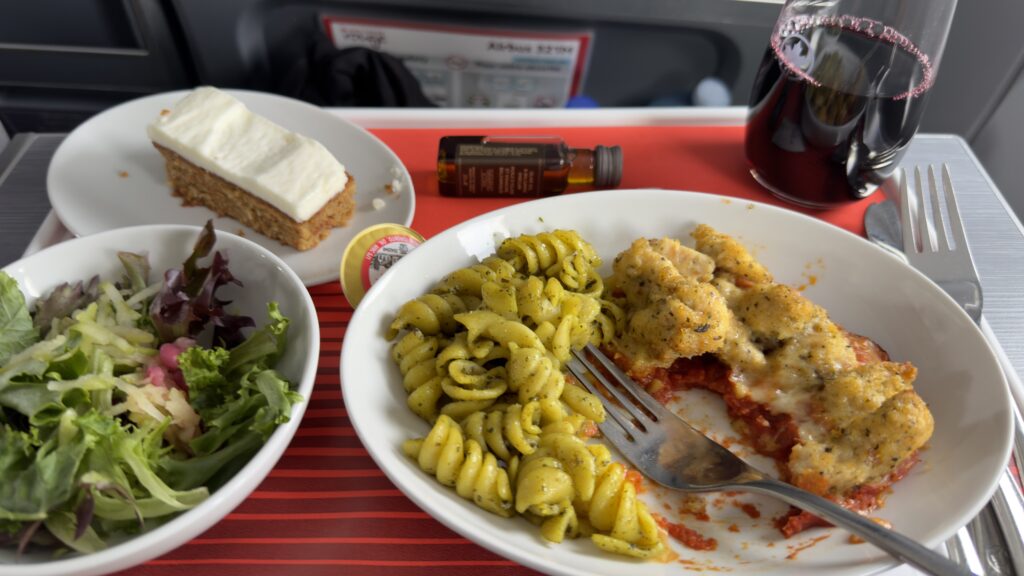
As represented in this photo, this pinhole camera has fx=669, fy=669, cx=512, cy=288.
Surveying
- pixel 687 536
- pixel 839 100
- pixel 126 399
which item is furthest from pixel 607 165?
pixel 126 399

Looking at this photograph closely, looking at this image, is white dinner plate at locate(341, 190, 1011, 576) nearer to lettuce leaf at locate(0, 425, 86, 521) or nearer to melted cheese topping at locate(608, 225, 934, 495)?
melted cheese topping at locate(608, 225, 934, 495)

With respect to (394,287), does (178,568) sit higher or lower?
lower

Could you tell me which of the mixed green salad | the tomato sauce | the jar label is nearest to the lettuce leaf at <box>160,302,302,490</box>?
the mixed green salad

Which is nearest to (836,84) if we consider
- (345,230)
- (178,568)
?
(345,230)

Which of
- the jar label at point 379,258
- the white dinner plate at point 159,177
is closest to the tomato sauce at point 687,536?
the jar label at point 379,258

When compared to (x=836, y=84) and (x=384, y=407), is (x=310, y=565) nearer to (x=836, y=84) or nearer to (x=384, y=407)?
(x=384, y=407)

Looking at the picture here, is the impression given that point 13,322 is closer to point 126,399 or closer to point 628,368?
point 126,399
